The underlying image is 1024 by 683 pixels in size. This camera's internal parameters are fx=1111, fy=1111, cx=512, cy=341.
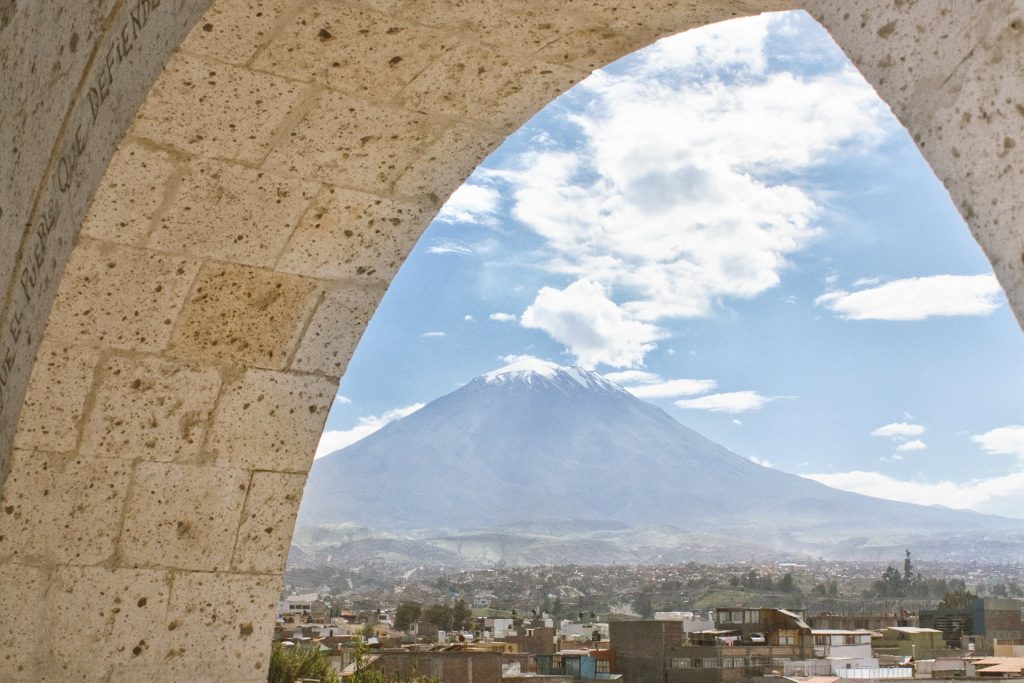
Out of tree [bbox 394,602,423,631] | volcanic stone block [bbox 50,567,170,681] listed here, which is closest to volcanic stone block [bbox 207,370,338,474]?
volcanic stone block [bbox 50,567,170,681]

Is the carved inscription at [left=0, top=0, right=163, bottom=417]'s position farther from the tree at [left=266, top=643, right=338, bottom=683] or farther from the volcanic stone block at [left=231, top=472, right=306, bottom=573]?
the tree at [left=266, top=643, right=338, bottom=683]

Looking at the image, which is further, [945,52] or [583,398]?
[583,398]

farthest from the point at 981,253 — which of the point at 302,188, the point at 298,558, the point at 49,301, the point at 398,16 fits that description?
the point at 298,558

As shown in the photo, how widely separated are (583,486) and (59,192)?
17645cm

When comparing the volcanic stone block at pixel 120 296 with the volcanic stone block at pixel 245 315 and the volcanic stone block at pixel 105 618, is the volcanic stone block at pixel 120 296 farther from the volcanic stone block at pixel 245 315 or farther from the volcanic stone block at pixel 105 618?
the volcanic stone block at pixel 105 618

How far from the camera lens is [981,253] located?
1.14m

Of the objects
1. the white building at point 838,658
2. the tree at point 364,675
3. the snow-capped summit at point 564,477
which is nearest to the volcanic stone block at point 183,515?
the tree at point 364,675

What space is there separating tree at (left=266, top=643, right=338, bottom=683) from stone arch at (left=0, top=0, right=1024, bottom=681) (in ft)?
40.0

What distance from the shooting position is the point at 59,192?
2551mm

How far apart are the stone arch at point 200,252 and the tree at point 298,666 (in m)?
12.2

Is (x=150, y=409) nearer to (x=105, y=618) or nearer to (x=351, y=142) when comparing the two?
(x=105, y=618)

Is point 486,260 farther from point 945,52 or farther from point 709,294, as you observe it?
point 945,52

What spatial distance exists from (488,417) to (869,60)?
193m

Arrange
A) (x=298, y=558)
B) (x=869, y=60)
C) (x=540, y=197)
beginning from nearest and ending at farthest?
(x=869, y=60)
(x=298, y=558)
(x=540, y=197)
